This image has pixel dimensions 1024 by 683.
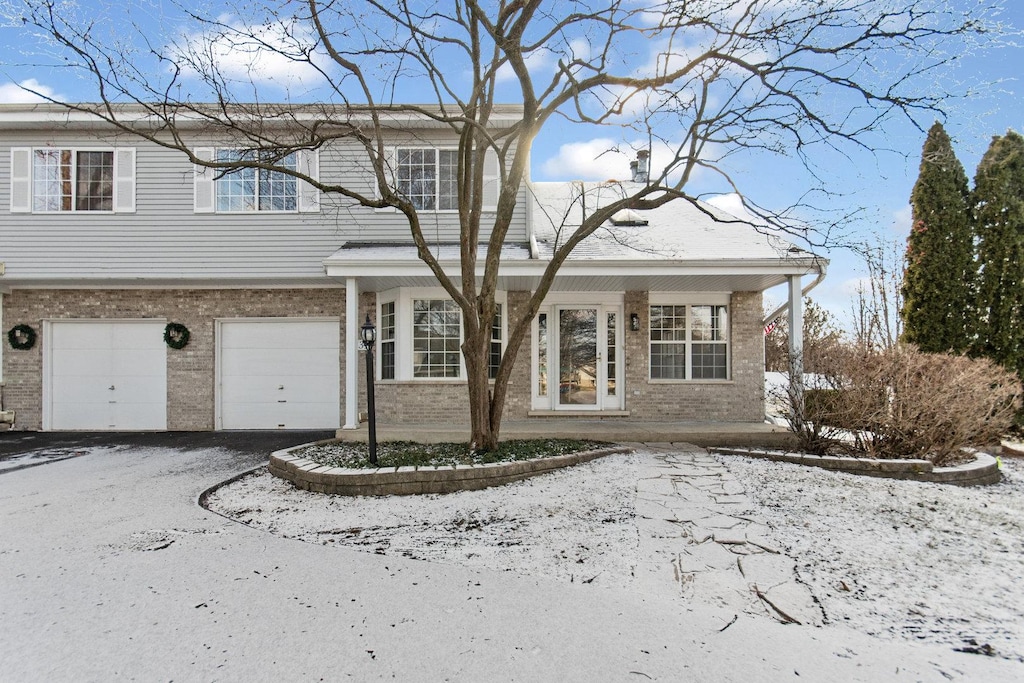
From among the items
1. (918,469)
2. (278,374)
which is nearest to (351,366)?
(278,374)

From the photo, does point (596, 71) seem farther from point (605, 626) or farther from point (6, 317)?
point (6, 317)

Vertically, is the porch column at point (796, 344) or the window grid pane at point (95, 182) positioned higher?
the window grid pane at point (95, 182)

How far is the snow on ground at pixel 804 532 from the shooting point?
11.2 feet

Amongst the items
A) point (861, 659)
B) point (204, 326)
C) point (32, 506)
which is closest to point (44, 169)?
point (204, 326)

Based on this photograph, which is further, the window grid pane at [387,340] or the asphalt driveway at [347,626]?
the window grid pane at [387,340]

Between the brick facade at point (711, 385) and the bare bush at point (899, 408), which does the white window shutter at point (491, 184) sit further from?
the bare bush at point (899, 408)

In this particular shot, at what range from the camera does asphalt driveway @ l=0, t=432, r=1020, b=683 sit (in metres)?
2.74

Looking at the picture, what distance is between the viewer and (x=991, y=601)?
3488 mm

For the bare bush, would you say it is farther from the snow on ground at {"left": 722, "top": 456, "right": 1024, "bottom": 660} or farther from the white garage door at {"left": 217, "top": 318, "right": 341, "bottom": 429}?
the white garage door at {"left": 217, "top": 318, "right": 341, "bottom": 429}

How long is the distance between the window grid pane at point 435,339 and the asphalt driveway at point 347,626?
4.96 m

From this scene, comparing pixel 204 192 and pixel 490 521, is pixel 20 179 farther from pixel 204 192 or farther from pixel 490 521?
pixel 490 521

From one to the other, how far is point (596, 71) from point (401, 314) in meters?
4.76

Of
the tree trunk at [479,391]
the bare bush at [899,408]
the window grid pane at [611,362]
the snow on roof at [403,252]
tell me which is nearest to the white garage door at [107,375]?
the snow on roof at [403,252]

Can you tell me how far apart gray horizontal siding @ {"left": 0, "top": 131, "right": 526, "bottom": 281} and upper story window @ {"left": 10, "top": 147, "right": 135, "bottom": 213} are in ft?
0.46
